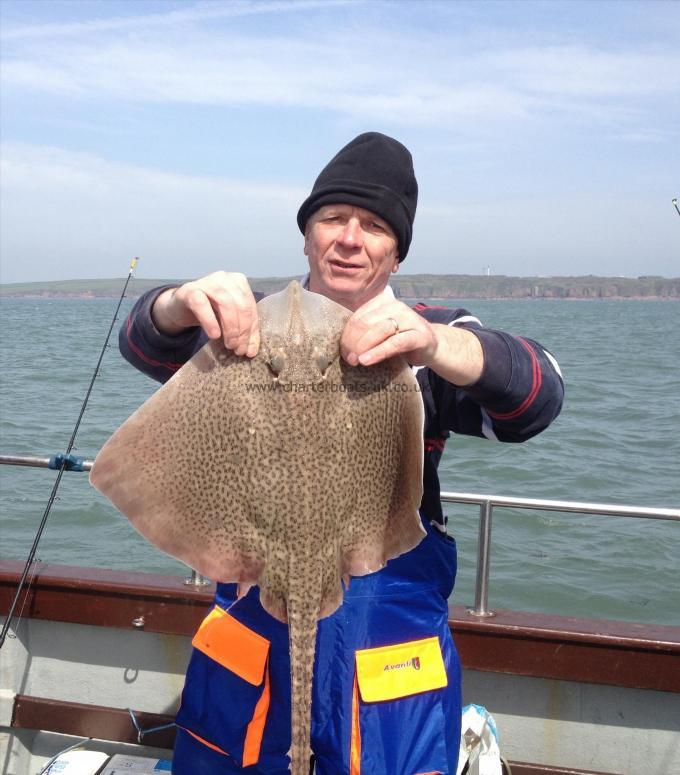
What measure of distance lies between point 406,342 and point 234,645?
1.15 m

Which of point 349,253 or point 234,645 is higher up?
point 349,253

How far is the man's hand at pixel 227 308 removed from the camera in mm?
2059

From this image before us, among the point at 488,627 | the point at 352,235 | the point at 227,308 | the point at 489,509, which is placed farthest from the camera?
the point at 489,509

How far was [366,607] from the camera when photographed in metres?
2.46

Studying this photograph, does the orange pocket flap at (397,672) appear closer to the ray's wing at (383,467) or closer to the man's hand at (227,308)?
the ray's wing at (383,467)

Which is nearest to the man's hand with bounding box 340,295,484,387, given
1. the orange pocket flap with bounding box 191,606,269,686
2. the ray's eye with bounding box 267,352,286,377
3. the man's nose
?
the ray's eye with bounding box 267,352,286,377

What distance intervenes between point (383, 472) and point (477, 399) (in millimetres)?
391

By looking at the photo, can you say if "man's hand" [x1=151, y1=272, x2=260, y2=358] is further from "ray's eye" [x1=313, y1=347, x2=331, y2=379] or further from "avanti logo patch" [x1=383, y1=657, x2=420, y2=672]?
"avanti logo patch" [x1=383, y1=657, x2=420, y2=672]

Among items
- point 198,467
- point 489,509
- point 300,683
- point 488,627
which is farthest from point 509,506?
point 198,467

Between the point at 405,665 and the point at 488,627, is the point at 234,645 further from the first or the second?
the point at 488,627

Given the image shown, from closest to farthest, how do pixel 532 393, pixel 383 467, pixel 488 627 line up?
pixel 383 467
pixel 532 393
pixel 488 627

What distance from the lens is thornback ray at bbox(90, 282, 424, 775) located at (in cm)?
210

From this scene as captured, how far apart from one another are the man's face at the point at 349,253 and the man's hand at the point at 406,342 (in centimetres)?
36

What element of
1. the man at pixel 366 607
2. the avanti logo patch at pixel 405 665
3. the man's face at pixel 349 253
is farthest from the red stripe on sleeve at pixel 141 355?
the avanti logo patch at pixel 405 665
